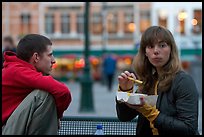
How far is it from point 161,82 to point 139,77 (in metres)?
0.25

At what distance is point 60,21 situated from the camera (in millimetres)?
46688

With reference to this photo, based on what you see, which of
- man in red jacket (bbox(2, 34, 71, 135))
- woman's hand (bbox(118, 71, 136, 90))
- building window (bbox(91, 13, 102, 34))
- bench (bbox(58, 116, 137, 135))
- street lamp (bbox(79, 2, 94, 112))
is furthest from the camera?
building window (bbox(91, 13, 102, 34))

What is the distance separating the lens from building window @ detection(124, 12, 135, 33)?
151 ft

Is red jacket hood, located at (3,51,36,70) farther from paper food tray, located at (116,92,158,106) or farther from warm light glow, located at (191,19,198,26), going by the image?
warm light glow, located at (191,19,198,26)

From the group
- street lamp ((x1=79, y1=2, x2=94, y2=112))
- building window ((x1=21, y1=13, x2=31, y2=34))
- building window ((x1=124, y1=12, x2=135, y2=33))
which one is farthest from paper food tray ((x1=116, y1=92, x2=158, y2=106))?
building window ((x1=21, y1=13, x2=31, y2=34))

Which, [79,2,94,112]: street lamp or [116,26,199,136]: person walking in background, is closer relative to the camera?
[116,26,199,136]: person walking in background

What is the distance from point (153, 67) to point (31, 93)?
88cm

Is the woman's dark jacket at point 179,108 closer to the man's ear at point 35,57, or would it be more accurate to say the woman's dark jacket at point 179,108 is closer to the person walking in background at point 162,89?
the person walking in background at point 162,89

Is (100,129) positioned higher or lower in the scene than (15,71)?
lower

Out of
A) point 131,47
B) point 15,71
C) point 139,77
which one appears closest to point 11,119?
point 15,71

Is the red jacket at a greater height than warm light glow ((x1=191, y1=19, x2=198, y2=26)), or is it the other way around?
warm light glow ((x1=191, y1=19, x2=198, y2=26))

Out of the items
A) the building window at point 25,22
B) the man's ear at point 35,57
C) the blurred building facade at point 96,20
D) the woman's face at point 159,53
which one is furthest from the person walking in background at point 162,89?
the building window at point 25,22

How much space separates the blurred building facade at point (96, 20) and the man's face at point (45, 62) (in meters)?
41.1

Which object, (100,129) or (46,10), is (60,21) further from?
(100,129)
